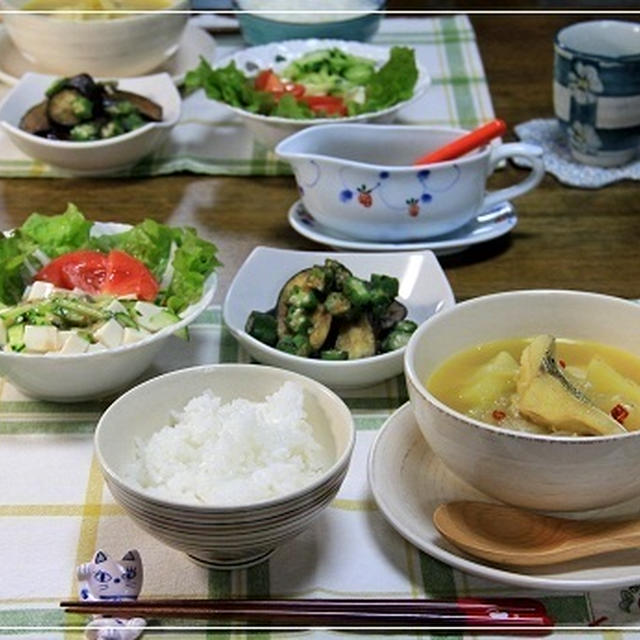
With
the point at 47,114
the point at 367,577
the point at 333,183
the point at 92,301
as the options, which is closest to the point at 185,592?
the point at 367,577

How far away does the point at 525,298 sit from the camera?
4.42 ft

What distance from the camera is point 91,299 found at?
1.49 metres

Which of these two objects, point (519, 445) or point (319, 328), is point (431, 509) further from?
point (319, 328)

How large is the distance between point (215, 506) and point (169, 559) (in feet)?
0.49

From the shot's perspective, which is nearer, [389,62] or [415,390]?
[415,390]

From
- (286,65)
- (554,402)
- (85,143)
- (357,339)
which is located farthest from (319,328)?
(286,65)

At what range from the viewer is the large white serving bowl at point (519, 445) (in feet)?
3.61

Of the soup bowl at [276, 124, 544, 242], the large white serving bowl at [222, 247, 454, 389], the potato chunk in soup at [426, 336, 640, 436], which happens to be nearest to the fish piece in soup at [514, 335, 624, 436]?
the potato chunk in soup at [426, 336, 640, 436]

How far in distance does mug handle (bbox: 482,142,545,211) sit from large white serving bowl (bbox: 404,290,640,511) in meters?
0.56

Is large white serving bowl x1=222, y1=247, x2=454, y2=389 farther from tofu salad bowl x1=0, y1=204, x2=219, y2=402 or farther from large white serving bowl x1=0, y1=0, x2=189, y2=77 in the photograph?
large white serving bowl x1=0, y1=0, x2=189, y2=77

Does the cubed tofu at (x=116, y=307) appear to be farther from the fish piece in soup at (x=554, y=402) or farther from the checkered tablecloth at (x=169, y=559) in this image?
the fish piece in soup at (x=554, y=402)

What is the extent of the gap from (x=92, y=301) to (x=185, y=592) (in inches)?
17.3

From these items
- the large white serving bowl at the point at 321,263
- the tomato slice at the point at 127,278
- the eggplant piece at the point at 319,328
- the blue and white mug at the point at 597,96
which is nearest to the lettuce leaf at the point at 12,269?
the tomato slice at the point at 127,278

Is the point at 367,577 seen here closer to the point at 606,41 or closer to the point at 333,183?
the point at 333,183
